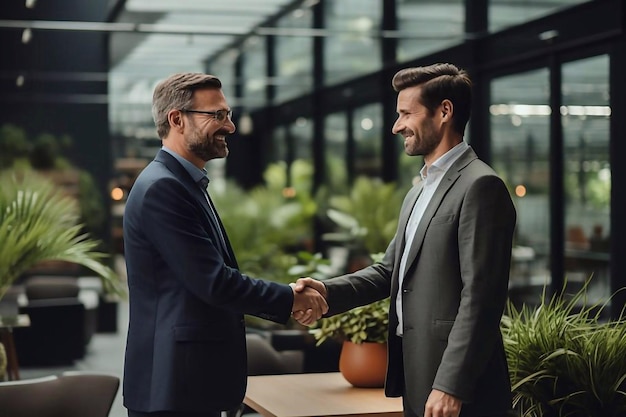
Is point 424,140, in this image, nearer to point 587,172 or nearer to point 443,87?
point 443,87

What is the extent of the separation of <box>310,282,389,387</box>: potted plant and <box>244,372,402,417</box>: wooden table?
0.06 m

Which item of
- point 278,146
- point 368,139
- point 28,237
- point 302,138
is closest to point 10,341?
point 28,237

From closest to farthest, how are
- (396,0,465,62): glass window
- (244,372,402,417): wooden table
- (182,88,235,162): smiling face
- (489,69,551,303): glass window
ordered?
(182,88,235,162): smiling face → (244,372,402,417): wooden table → (489,69,551,303): glass window → (396,0,465,62): glass window

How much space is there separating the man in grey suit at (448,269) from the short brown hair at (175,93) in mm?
640

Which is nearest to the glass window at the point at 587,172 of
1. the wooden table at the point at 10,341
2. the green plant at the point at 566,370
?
the green plant at the point at 566,370

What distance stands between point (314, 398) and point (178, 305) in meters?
1.17

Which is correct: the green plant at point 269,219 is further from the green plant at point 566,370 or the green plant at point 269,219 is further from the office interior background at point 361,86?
the green plant at point 566,370

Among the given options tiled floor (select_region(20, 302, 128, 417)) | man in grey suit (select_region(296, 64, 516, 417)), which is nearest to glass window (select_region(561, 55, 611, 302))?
tiled floor (select_region(20, 302, 128, 417))

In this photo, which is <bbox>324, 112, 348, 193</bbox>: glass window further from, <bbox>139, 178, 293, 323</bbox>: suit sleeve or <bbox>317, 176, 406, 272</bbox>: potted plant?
<bbox>139, 178, 293, 323</bbox>: suit sleeve

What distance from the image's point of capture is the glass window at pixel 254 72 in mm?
12250

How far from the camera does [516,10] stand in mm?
8914

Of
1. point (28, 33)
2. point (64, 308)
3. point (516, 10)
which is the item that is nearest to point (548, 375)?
point (516, 10)

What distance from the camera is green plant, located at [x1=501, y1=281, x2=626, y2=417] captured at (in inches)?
171

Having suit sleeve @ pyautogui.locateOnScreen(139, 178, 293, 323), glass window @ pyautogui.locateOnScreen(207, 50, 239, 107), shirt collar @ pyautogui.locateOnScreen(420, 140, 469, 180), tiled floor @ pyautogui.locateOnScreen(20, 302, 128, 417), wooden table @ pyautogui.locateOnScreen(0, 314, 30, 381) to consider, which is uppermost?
glass window @ pyautogui.locateOnScreen(207, 50, 239, 107)
